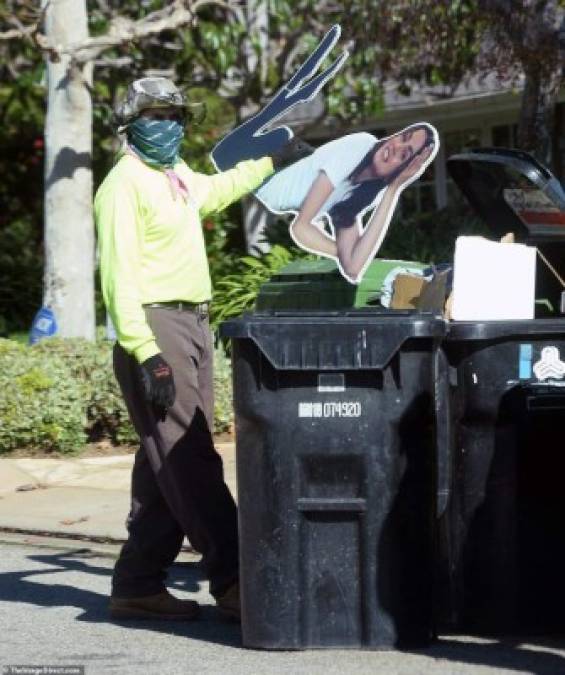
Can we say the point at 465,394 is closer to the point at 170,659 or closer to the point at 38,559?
the point at 170,659

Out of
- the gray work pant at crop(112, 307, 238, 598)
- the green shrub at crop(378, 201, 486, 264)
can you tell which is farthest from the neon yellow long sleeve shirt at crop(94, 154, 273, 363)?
the green shrub at crop(378, 201, 486, 264)

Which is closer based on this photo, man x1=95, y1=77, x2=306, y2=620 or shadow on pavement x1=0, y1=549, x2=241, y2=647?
man x1=95, y1=77, x2=306, y2=620

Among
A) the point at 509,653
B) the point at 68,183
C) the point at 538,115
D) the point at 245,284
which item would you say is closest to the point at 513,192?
the point at 509,653

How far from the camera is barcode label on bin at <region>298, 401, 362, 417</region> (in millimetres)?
5379

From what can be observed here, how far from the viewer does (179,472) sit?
5930 mm

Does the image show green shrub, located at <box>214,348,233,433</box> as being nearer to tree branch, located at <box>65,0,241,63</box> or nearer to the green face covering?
tree branch, located at <box>65,0,241,63</box>

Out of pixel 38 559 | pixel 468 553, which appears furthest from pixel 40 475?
pixel 468 553

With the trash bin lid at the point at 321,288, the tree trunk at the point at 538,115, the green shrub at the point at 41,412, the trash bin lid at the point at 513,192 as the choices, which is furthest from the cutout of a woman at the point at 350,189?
the tree trunk at the point at 538,115

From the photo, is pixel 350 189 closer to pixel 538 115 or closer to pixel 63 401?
pixel 63 401

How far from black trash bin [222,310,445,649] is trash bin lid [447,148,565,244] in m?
1.25

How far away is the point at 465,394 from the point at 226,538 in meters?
1.12

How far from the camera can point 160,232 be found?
6.00 m

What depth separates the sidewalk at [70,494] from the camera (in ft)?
27.9

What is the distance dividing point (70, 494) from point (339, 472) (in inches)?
171
